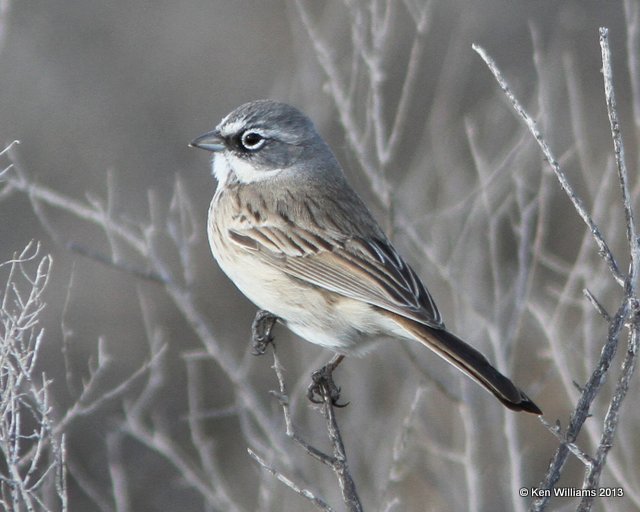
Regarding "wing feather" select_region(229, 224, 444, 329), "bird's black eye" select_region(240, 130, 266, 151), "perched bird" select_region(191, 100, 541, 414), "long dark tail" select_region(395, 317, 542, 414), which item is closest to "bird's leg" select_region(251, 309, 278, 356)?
"perched bird" select_region(191, 100, 541, 414)

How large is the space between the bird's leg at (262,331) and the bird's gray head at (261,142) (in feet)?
2.92

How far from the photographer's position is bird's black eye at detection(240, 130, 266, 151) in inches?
224

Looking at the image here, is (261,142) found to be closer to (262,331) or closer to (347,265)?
(347,265)

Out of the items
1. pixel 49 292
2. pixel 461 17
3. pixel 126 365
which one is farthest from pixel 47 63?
pixel 461 17

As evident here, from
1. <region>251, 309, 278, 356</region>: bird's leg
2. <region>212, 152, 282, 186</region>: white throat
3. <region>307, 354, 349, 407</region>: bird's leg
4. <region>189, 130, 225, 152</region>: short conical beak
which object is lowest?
<region>307, 354, 349, 407</region>: bird's leg

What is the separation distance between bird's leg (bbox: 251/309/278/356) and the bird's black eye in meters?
1.01

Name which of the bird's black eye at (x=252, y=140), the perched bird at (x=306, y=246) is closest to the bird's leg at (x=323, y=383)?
the perched bird at (x=306, y=246)

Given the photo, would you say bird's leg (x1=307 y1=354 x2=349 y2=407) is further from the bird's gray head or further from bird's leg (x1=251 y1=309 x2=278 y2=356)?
the bird's gray head

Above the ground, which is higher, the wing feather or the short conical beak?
the short conical beak

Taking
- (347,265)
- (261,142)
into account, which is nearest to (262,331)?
(347,265)

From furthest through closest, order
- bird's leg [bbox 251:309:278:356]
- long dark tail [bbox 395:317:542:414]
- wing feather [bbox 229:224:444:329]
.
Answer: bird's leg [bbox 251:309:278:356], wing feather [bbox 229:224:444:329], long dark tail [bbox 395:317:542:414]

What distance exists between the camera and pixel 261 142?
5719 mm

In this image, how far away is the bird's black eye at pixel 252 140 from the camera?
18.6 ft

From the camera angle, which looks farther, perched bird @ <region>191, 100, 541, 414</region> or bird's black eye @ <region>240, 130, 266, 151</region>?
bird's black eye @ <region>240, 130, 266, 151</region>
